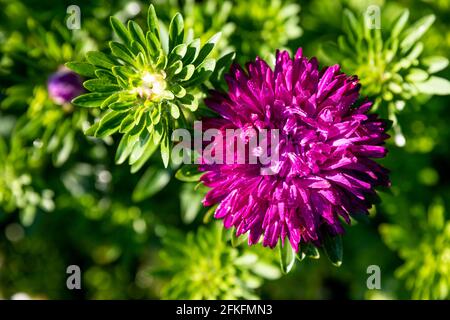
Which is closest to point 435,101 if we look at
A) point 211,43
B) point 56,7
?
point 211,43

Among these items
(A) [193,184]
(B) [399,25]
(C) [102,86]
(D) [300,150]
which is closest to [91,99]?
(C) [102,86]

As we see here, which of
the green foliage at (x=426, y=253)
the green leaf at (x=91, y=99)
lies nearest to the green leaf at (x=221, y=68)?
the green leaf at (x=91, y=99)

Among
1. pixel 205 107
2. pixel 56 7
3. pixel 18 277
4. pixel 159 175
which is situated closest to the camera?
pixel 205 107

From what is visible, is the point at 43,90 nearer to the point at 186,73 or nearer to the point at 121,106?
the point at 121,106

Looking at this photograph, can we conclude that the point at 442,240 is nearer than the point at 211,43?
No

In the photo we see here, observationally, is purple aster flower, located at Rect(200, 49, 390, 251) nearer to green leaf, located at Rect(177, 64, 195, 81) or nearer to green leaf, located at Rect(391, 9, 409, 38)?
green leaf, located at Rect(177, 64, 195, 81)

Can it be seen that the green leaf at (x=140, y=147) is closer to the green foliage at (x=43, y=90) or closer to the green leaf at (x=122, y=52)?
the green leaf at (x=122, y=52)

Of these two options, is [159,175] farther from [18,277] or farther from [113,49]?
[18,277]
